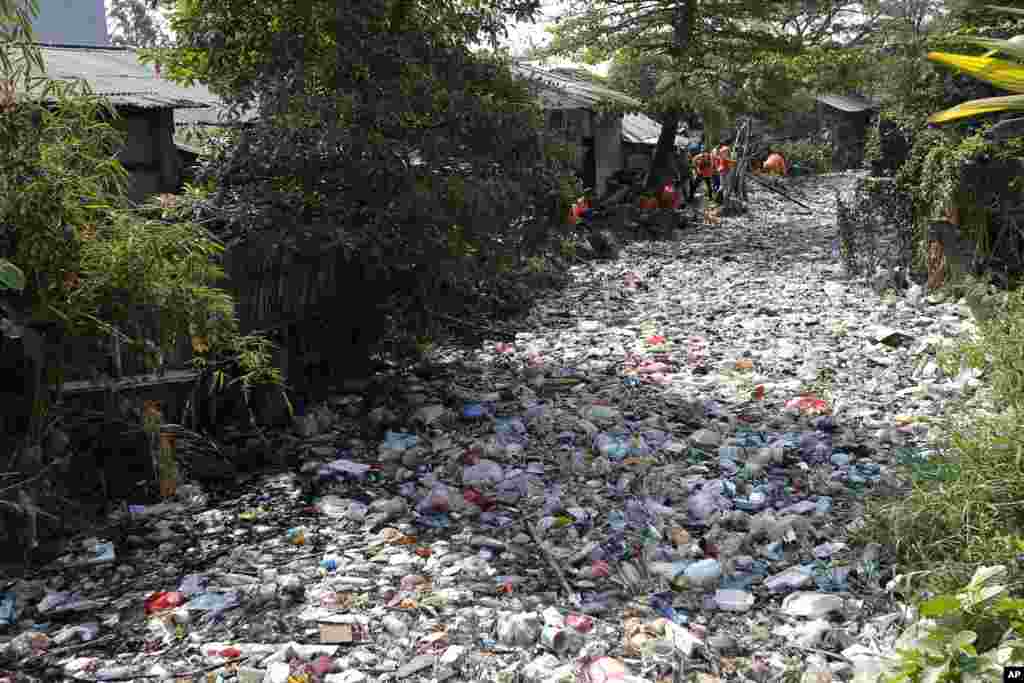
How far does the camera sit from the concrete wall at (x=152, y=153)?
6539 millimetres

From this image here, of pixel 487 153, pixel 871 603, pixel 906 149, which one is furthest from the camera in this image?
pixel 906 149

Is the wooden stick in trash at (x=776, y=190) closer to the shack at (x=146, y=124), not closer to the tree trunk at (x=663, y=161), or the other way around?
the tree trunk at (x=663, y=161)

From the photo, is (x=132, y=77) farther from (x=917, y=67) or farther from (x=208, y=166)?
(x=917, y=67)

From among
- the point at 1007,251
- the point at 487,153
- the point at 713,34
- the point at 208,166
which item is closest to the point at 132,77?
the point at 208,166

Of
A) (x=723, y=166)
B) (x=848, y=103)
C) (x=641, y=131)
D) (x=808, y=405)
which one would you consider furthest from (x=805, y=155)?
(x=808, y=405)

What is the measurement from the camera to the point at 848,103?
86.7ft

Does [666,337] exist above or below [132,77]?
below

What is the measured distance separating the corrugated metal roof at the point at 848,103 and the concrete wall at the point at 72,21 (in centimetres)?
1832

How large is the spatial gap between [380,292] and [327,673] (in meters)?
2.72

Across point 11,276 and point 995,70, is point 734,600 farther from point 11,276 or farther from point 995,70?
point 11,276

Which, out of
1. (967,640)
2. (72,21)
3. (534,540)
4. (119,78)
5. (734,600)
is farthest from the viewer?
(72,21)

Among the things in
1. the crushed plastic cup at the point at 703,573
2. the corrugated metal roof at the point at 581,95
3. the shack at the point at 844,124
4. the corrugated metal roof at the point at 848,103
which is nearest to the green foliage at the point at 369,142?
the crushed plastic cup at the point at 703,573

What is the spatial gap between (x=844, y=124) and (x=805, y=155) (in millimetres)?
4180

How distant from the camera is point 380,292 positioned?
5051mm
